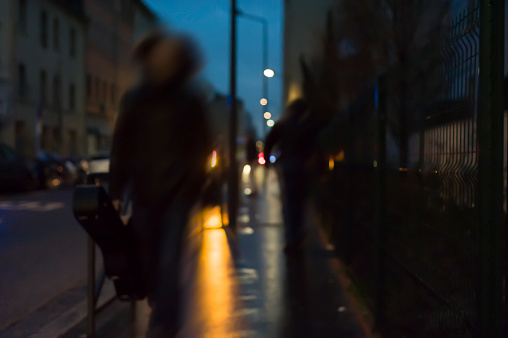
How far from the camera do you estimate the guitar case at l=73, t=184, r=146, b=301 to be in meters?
3.81

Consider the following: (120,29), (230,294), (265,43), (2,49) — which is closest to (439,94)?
(230,294)

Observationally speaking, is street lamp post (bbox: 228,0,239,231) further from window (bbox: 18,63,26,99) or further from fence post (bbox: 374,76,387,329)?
window (bbox: 18,63,26,99)

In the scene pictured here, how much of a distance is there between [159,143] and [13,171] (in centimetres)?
1889

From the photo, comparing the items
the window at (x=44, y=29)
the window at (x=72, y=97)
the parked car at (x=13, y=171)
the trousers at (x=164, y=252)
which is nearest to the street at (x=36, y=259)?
the trousers at (x=164, y=252)

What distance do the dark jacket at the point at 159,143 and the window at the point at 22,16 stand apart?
33539 millimetres

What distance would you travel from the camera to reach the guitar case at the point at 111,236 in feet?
12.5

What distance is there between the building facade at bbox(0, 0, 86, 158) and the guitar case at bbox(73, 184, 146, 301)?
27.3 meters

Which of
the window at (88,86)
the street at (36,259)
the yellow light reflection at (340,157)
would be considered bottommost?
the street at (36,259)

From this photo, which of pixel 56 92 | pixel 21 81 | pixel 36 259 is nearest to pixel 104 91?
pixel 56 92

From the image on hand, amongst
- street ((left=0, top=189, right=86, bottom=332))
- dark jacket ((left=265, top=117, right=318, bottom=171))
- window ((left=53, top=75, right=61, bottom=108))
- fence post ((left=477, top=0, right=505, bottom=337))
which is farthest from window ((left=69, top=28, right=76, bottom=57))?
fence post ((left=477, top=0, right=505, bottom=337))

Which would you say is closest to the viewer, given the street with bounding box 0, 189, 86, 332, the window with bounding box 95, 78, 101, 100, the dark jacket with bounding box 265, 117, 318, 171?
the street with bounding box 0, 189, 86, 332

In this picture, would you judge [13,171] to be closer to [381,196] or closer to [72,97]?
[381,196]

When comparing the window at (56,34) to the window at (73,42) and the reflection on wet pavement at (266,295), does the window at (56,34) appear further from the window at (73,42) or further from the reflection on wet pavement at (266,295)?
the reflection on wet pavement at (266,295)

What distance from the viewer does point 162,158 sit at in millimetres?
3865
